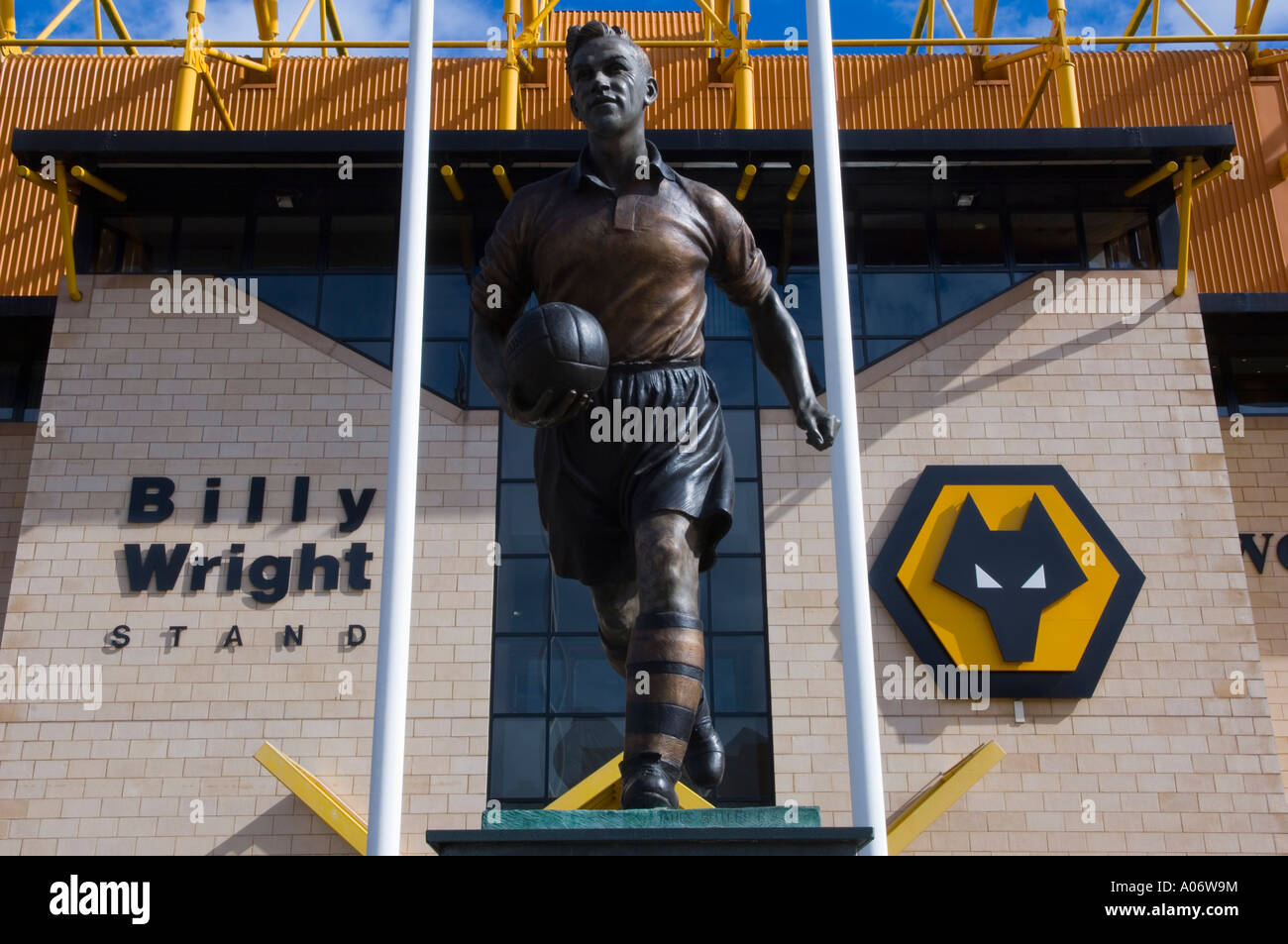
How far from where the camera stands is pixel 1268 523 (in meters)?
16.7

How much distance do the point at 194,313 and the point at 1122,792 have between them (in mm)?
12352

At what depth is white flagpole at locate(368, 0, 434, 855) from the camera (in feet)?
18.2

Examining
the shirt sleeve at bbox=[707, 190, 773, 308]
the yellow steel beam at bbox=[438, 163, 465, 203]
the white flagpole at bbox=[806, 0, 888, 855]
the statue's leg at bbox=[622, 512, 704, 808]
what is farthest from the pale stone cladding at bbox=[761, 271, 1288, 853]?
the statue's leg at bbox=[622, 512, 704, 808]

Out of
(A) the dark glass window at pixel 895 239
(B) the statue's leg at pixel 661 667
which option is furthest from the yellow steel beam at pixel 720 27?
(B) the statue's leg at pixel 661 667

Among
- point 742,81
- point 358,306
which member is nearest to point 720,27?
point 742,81

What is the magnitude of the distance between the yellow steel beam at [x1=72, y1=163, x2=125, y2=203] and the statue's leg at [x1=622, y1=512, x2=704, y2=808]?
14.1 m

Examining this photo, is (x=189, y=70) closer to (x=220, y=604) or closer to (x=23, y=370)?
(x=23, y=370)

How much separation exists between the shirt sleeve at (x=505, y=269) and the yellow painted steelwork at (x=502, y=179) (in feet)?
36.5

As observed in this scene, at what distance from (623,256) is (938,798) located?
34.0 ft

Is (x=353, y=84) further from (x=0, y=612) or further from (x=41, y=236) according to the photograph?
(x=0, y=612)

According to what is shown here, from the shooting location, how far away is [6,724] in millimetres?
14531

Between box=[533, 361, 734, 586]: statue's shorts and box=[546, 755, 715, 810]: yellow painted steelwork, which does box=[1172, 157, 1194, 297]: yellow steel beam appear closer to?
box=[546, 755, 715, 810]: yellow painted steelwork

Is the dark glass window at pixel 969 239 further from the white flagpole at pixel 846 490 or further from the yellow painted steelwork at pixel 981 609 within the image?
the white flagpole at pixel 846 490

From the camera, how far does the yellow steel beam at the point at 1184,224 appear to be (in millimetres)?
16109
